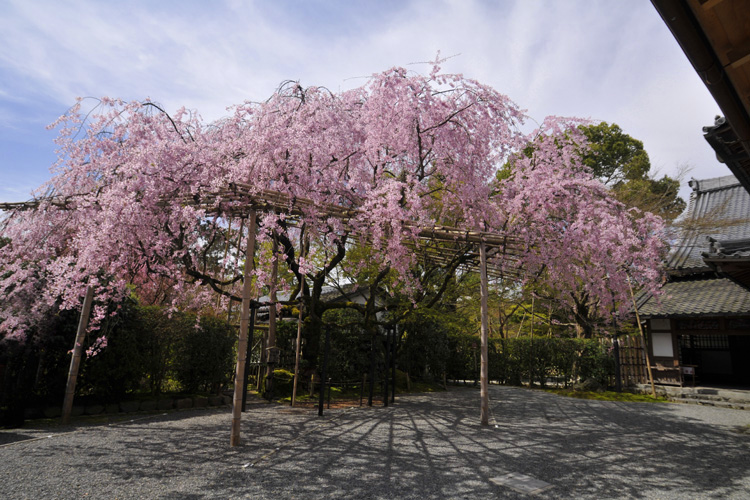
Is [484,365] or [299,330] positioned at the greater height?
[299,330]

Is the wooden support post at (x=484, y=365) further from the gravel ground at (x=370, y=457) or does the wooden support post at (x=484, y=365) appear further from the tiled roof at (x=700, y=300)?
the tiled roof at (x=700, y=300)

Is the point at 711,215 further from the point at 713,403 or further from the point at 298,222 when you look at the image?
the point at 298,222

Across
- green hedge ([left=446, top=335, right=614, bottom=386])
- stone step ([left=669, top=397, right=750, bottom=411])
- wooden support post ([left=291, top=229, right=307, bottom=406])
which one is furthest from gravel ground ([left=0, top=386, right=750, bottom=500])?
green hedge ([left=446, top=335, right=614, bottom=386])

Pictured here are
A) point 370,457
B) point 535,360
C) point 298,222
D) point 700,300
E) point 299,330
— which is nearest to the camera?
point 370,457

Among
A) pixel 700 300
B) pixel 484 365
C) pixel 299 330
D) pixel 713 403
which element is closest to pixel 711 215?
pixel 700 300

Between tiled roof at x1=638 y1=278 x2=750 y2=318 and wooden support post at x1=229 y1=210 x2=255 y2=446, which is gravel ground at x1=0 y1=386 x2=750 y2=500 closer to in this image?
wooden support post at x1=229 y1=210 x2=255 y2=446

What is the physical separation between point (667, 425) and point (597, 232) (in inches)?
164

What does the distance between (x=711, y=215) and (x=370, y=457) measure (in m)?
16.0

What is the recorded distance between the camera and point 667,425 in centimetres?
820

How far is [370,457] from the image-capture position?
5.27 m

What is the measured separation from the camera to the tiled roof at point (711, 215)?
45.3 feet

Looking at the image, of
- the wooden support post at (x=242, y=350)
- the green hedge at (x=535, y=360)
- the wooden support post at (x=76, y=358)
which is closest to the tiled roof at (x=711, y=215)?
the green hedge at (x=535, y=360)

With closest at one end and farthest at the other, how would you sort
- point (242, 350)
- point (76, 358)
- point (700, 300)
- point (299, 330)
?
point (242, 350) < point (76, 358) < point (299, 330) < point (700, 300)

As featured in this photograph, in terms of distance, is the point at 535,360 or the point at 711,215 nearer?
the point at 711,215
